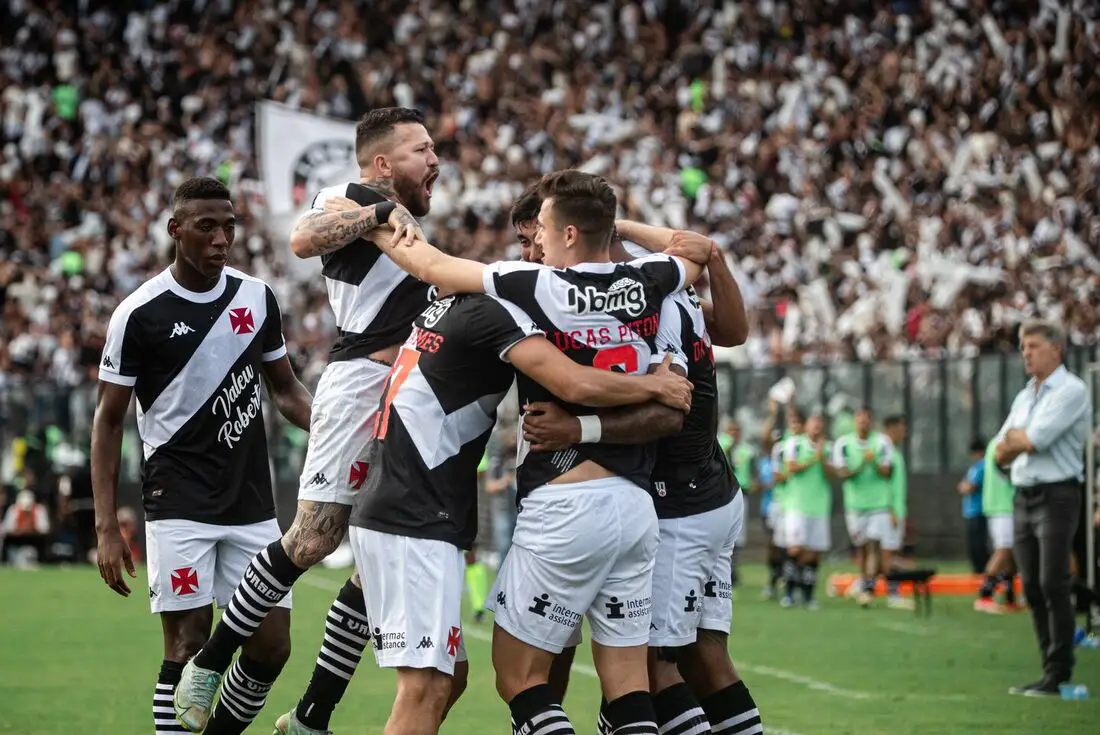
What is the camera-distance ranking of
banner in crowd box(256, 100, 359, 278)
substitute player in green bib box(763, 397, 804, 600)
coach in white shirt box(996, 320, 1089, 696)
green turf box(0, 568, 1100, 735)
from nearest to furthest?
green turf box(0, 568, 1100, 735), coach in white shirt box(996, 320, 1089, 696), substitute player in green bib box(763, 397, 804, 600), banner in crowd box(256, 100, 359, 278)

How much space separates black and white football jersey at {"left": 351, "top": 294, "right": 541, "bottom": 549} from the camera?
20.9 feet

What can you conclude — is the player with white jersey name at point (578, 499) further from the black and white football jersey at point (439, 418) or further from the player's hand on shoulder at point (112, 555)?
the player's hand on shoulder at point (112, 555)

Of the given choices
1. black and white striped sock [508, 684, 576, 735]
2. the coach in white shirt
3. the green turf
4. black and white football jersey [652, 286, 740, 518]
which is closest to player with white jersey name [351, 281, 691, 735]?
black and white striped sock [508, 684, 576, 735]

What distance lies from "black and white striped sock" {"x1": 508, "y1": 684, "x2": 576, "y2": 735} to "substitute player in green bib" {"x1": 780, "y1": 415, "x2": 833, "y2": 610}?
13472 millimetres

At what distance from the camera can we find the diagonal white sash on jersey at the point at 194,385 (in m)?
7.78

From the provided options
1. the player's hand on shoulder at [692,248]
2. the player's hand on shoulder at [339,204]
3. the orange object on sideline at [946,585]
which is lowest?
the orange object on sideline at [946,585]

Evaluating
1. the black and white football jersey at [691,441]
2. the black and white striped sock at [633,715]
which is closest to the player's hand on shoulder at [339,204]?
the black and white football jersey at [691,441]

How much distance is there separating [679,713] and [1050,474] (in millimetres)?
5706

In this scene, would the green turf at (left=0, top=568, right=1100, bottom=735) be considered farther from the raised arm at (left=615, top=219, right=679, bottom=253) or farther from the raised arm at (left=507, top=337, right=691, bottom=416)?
the raised arm at (left=507, top=337, right=691, bottom=416)

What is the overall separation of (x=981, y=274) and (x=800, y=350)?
117 inches

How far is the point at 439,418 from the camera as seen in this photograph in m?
6.43

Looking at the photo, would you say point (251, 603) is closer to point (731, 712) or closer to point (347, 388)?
point (347, 388)

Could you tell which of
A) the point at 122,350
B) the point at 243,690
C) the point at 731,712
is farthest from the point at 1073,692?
the point at 122,350

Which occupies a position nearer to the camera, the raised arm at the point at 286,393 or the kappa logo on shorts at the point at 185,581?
the kappa logo on shorts at the point at 185,581
